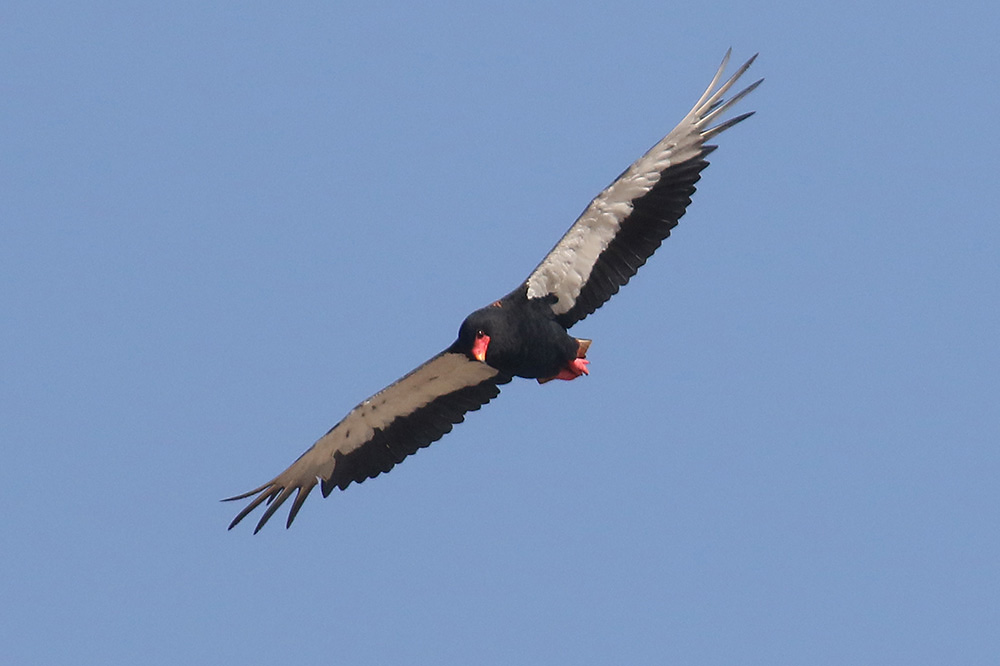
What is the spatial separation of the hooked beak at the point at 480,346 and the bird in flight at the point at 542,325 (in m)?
0.17

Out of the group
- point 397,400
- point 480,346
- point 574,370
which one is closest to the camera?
point 480,346

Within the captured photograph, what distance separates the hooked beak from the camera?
16984 mm

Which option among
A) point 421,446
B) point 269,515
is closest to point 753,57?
point 421,446

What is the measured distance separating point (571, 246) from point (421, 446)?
2.63 m

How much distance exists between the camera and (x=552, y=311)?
1800 centimetres

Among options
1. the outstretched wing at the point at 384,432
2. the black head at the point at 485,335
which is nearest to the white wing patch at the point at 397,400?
the outstretched wing at the point at 384,432

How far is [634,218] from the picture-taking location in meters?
17.9

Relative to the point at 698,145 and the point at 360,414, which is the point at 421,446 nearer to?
the point at 360,414

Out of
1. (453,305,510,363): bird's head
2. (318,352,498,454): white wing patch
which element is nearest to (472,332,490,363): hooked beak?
(453,305,510,363): bird's head

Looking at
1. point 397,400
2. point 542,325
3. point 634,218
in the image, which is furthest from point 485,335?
point 634,218

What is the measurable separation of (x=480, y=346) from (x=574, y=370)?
1205 mm

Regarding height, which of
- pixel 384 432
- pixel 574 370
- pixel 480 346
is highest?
pixel 384 432

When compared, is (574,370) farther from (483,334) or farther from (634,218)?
(634,218)

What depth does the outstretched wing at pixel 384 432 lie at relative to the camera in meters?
18.2
